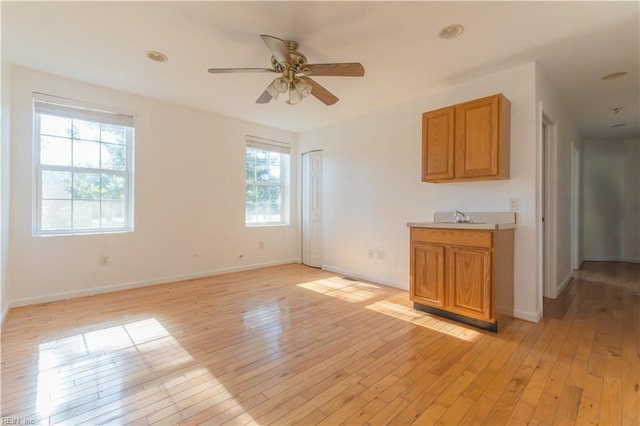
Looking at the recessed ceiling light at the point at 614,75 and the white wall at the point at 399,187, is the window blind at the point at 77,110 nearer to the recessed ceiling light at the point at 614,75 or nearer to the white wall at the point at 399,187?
the white wall at the point at 399,187

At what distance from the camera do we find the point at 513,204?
9.59ft

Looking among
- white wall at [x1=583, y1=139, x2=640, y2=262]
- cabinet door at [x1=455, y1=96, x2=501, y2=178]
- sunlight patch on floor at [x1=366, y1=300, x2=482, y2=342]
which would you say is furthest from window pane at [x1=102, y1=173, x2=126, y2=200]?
white wall at [x1=583, y1=139, x2=640, y2=262]

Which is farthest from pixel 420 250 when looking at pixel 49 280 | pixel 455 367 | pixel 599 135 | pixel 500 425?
pixel 599 135

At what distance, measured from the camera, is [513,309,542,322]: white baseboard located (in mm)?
2793

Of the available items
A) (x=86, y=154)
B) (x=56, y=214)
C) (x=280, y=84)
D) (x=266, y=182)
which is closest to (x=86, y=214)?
(x=56, y=214)

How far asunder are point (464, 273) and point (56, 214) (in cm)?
459

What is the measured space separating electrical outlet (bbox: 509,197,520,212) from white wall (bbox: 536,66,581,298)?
1001mm

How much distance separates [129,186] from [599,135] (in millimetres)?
8511

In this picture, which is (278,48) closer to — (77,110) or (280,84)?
(280,84)

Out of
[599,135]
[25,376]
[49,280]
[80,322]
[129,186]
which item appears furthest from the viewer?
[599,135]

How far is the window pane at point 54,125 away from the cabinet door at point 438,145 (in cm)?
426

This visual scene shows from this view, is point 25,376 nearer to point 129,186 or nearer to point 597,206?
point 129,186

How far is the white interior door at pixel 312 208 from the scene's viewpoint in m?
5.32

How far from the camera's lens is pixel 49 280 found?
3295mm
